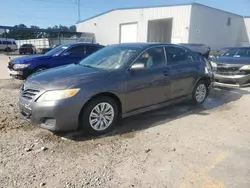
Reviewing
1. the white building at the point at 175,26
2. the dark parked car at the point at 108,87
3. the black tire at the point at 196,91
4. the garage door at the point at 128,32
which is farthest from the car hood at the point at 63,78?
the garage door at the point at 128,32

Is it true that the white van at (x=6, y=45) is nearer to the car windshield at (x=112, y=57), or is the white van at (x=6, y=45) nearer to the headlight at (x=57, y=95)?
the car windshield at (x=112, y=57)

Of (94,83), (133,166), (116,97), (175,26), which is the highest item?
(175,26)

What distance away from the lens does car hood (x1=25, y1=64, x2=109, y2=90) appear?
3.89 meters

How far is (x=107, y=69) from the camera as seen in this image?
4.49m

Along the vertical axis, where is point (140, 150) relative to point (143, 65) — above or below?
below

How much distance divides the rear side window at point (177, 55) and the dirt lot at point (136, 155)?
4.20ft

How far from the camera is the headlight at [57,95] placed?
3.74 metres

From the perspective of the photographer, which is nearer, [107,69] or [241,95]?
[107,69]

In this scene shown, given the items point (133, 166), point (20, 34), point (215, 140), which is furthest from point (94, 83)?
point (20, 34)

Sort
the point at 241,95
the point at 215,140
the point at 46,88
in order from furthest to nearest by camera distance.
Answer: the point at 241,95, the point at 215,140, the point at 46,88

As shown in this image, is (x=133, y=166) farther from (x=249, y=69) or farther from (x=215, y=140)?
(x=249, y=69)

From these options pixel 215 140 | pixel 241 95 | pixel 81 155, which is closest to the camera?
pixel 81 155

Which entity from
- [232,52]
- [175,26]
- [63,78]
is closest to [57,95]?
[63,78]

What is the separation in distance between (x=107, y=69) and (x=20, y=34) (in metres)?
80.4
